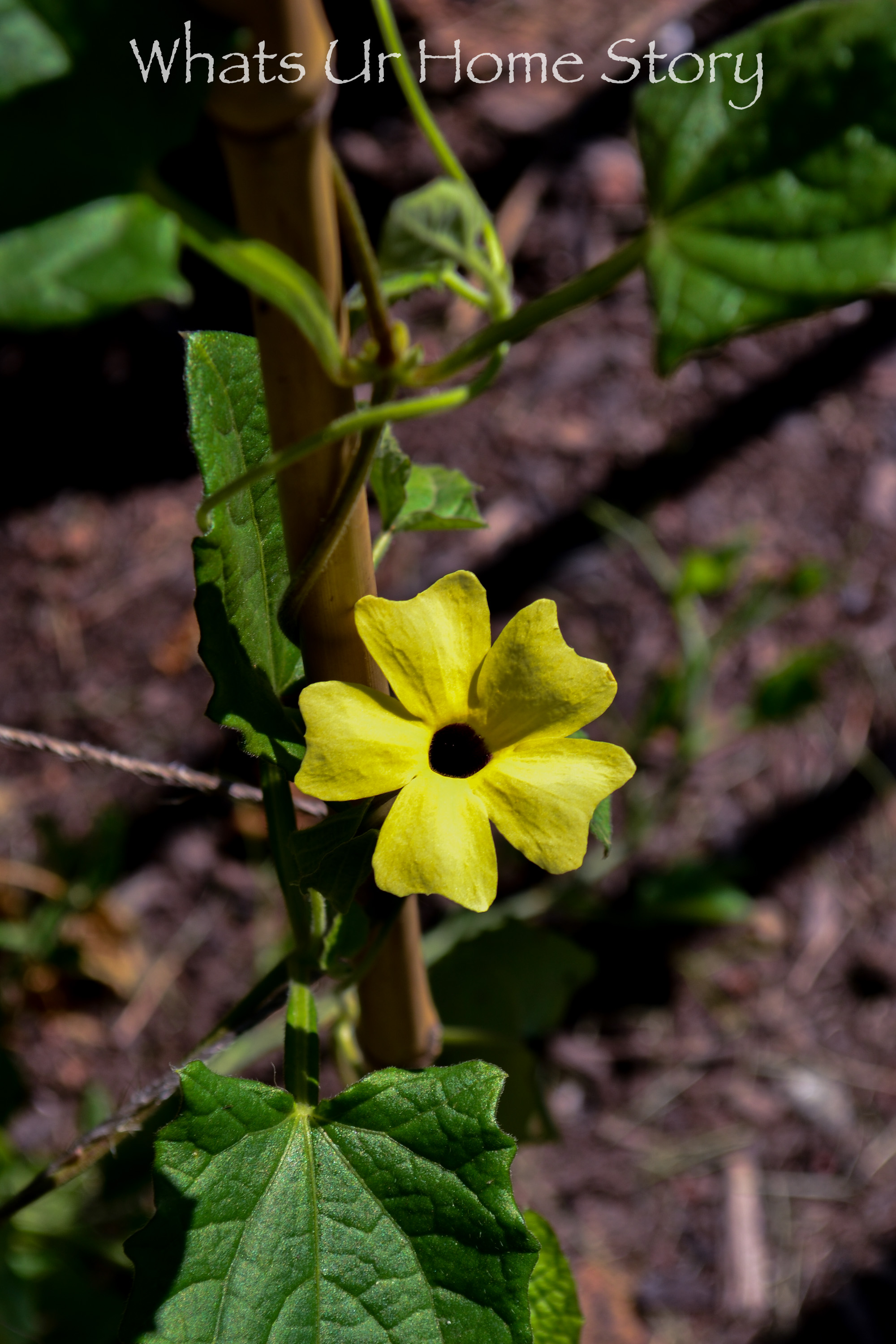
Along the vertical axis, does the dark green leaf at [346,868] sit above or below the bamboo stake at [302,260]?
below

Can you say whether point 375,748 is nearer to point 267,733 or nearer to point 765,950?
point 267,733

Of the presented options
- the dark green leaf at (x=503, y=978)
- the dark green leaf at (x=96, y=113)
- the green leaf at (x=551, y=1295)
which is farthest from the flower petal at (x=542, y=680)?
the dark green leaf at (x=503, y=978)

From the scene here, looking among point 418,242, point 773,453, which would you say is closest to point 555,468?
point 773,453

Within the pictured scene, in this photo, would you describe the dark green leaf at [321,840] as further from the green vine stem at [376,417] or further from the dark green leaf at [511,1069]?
the dark green leaf at [511,1069]

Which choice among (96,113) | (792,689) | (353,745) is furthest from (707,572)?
(96,113)

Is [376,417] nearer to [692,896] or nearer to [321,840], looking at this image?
[321,840]
